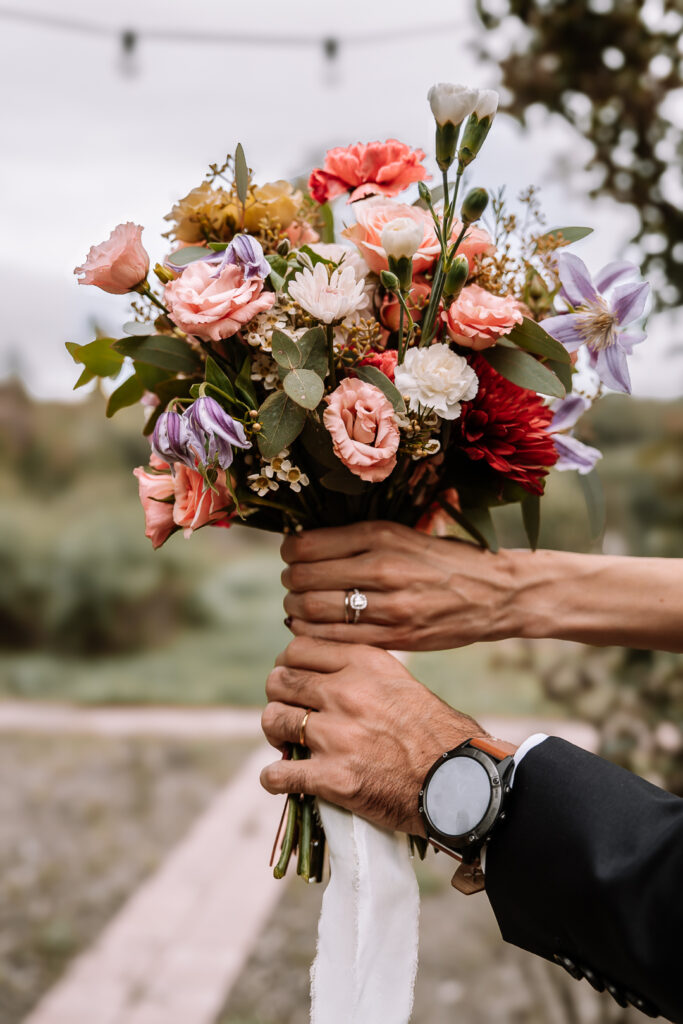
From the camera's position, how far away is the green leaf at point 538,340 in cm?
89

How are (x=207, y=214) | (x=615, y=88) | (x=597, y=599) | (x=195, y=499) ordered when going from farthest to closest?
(x=615, y=88), (x=597, y=599), (x=207, y=214), (x=195, y=499)

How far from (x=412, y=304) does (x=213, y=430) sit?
28 centimetres

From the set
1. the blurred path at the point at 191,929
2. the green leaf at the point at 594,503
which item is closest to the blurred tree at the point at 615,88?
the green leaf at the point at 594,503

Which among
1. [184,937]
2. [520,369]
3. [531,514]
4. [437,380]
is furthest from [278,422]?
[184,937]

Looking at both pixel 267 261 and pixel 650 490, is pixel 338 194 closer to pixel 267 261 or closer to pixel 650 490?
pixel 267 261

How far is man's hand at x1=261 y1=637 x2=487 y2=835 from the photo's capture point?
0.87 meters

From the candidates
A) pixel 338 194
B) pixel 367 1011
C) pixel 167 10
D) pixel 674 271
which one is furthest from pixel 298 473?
pixel 167 10

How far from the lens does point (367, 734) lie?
2.88 ft

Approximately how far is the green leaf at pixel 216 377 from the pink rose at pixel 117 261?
0.47 ft

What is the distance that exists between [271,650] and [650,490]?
3832 mm

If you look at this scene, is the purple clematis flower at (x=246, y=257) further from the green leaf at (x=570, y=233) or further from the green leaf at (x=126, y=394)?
the green leaf at (x=570, y=233)

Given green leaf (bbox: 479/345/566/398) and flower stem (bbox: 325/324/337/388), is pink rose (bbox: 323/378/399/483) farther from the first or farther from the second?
green leaf (bbox: 479/345/566/398)

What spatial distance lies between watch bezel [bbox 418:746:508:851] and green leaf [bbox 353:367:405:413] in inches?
13.8

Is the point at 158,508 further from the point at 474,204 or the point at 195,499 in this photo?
the point at 474,204
